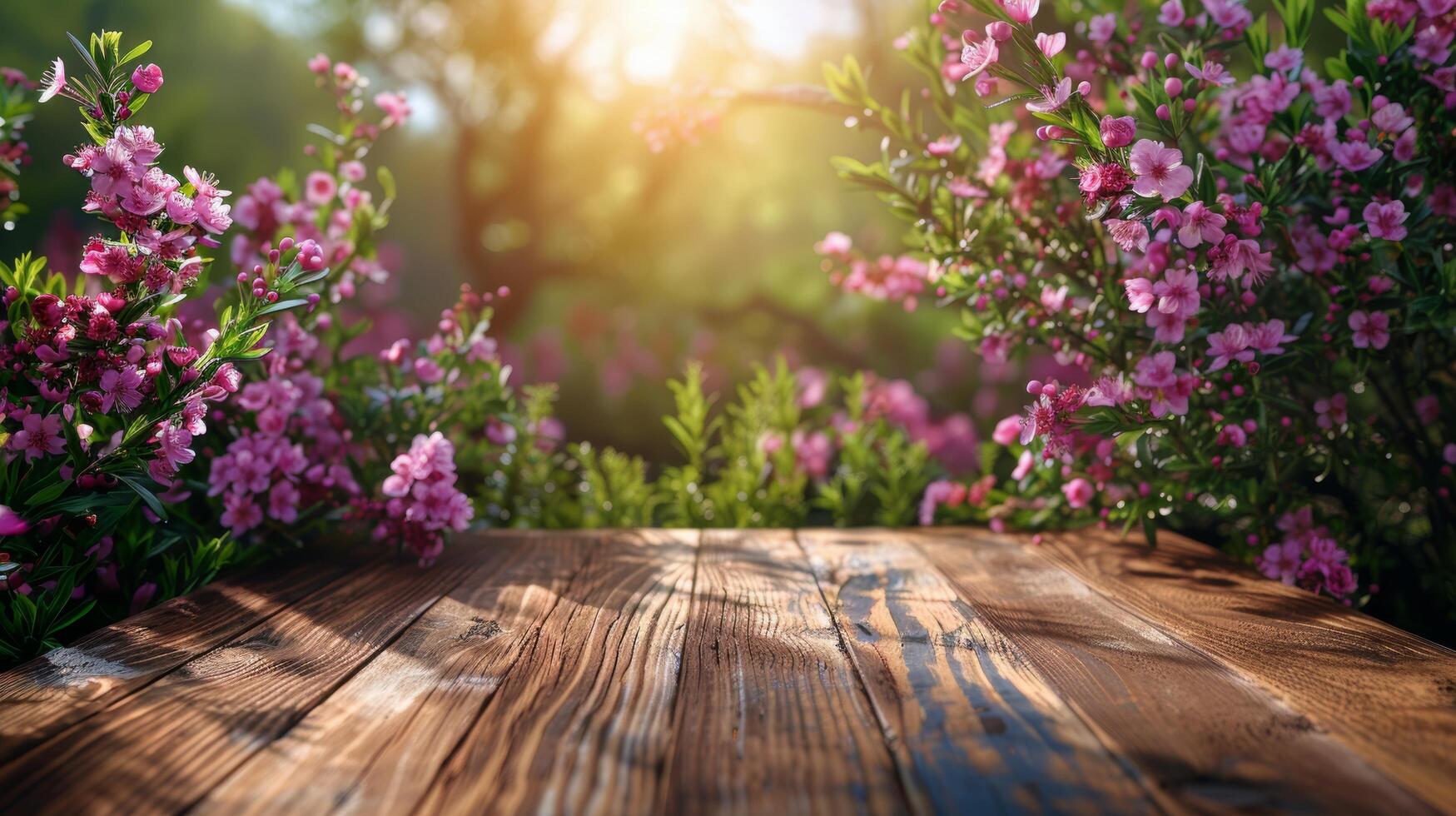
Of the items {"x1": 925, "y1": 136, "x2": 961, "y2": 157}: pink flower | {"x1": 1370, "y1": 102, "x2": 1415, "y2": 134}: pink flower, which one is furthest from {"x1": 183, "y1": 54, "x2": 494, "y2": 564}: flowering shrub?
{"x1": 1370, "y1": 102, "x2": 1415, "y2": 134}: pink flower

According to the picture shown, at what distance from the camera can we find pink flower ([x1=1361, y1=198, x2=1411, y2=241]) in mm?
1439

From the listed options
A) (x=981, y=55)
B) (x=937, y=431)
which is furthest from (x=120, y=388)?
(x=937, y=431)

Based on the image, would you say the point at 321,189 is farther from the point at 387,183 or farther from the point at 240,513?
the point at 240,513

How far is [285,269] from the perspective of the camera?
137 cm

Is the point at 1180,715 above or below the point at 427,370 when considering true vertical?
below

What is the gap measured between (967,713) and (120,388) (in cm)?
121

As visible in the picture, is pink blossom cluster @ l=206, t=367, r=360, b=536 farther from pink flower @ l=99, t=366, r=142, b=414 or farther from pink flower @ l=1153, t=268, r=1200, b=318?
pink flower @ l=1153, t=268, r=1200, b=318

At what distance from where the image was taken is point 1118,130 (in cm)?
125

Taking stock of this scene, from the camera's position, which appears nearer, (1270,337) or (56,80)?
(56,80)

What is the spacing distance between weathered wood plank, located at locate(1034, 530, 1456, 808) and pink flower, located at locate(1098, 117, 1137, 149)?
2.26 feet

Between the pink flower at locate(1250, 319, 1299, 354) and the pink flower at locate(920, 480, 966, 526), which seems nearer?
the pink flower at locate(1250, 319, 1299, 354)

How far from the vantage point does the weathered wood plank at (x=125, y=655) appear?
1.00 m

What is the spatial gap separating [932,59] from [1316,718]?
1.47 m

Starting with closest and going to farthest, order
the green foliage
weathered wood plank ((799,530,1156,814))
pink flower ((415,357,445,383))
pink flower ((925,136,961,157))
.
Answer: weathered wood plank ((799,530,1156,814)) → pink flower ((925,136,961,157)) → pink flower ((415,357,445,383)) → the green foliage
